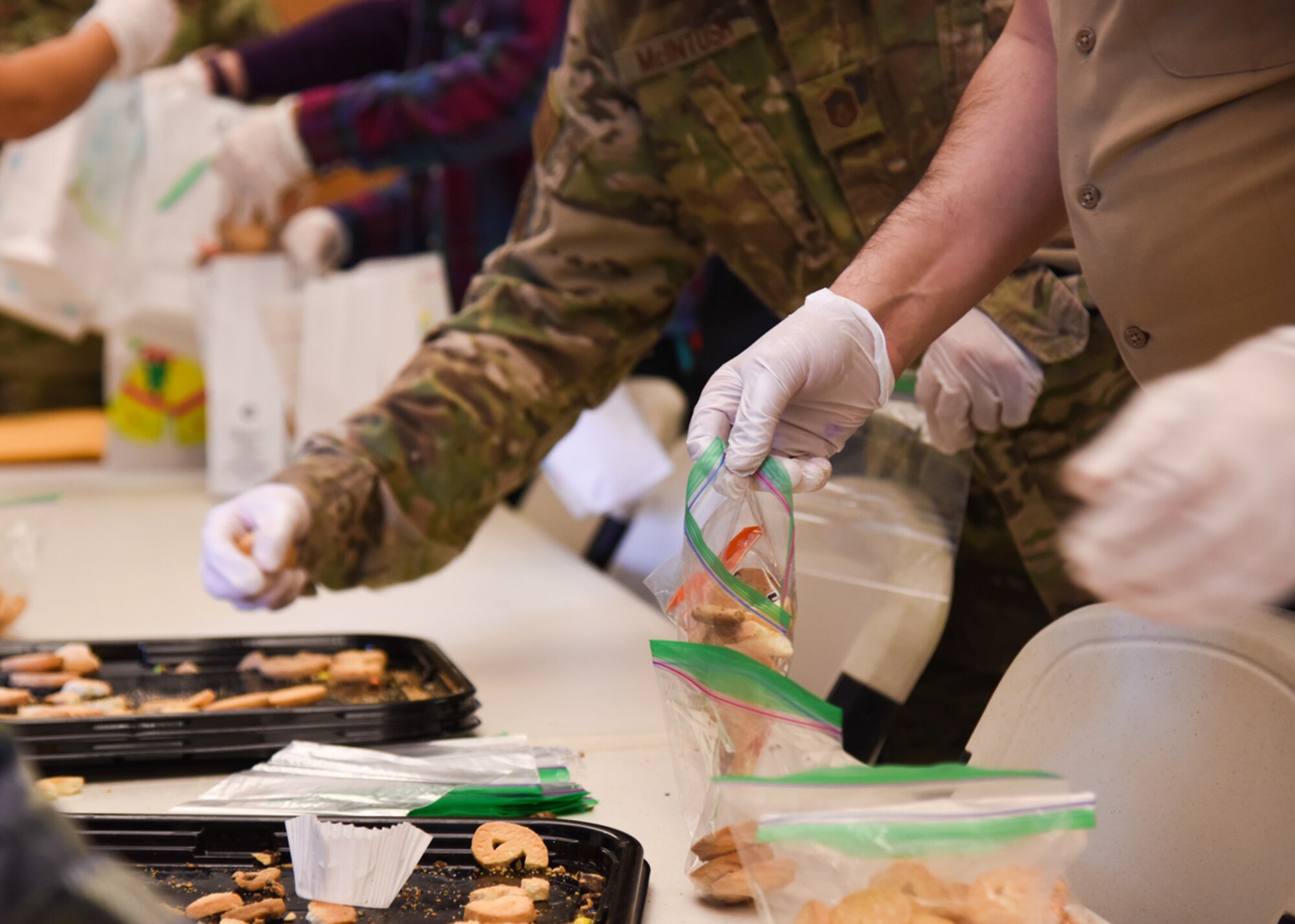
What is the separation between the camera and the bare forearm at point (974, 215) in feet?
2.49

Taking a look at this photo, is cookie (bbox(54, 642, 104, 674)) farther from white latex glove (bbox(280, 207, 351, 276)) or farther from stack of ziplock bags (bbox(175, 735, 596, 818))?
white latex glove (bbox(280, 207, 351, 276))

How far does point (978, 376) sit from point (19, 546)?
1.07 m

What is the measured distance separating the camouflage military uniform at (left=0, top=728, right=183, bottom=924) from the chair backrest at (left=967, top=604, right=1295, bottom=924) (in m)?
0.51

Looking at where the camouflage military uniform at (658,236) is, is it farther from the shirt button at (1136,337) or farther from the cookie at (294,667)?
the shirt button at (1136,337)

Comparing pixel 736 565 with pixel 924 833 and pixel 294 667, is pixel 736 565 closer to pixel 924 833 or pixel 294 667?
pixel 924 833

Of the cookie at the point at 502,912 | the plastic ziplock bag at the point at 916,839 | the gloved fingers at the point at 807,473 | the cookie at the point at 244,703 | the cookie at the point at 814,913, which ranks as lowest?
the cookie at the point at 244,703

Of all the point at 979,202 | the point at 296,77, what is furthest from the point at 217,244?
the point at 979,202

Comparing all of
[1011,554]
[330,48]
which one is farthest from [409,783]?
[330,48]

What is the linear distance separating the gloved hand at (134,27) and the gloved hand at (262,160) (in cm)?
19

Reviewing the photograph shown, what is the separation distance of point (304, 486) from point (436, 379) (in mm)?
169

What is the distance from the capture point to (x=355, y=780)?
2.68 ft

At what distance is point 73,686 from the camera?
982 millimetres

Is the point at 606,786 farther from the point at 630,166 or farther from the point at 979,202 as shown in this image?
the point at 630,166

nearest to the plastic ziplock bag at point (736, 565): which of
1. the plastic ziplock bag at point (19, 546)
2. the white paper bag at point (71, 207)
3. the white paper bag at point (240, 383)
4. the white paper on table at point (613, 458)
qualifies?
the plastic ziplock bag at point (19, 546)
